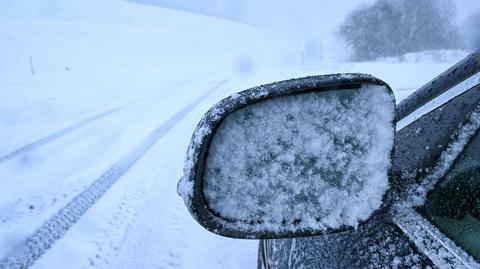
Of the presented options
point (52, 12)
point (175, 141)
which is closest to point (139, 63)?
point (52, 12)

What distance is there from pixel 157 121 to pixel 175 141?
2.52 metres

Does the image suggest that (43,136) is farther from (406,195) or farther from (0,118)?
(406,195)

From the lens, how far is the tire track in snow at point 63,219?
12.5 ft

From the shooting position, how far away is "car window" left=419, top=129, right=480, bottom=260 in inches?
50.8

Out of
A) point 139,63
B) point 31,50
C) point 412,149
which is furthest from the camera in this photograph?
point 139,63

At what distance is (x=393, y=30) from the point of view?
2007 inches

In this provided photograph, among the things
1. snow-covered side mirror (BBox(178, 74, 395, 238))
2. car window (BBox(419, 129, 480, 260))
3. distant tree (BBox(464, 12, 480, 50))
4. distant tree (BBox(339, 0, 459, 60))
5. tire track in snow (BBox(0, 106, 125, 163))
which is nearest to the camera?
snow-covered side mirror (BBox(178, 74, 395, 238))

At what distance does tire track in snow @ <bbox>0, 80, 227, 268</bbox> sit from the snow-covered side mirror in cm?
349

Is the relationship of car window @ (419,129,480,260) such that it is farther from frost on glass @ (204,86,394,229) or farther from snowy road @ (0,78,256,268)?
snowy road @ (0,78,256,268)

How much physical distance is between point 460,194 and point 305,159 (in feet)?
2.11

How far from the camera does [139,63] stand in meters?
35.3

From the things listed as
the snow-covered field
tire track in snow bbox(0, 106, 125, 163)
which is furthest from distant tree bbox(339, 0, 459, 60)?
tire track in snow bbox(0, 106, 125, 163)

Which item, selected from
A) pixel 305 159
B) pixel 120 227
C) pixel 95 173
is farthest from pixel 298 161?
pixel 95 173

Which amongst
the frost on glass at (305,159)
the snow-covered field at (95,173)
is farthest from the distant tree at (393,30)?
the frost on glass at (305,159)
